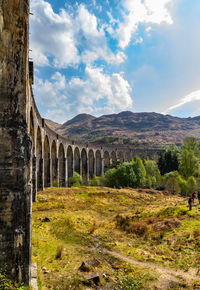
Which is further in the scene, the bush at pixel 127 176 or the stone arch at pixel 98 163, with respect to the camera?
the stone arch at pixel 98 163

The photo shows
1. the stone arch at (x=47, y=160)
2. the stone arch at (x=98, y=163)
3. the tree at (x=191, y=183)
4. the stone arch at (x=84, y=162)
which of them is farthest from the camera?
the stone arch at (x=98, y=163)

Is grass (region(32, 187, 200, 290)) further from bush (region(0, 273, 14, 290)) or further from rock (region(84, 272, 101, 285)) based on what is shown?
bush (region(0, 273, 14, 290))

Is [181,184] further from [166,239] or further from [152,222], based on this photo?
[166,239]

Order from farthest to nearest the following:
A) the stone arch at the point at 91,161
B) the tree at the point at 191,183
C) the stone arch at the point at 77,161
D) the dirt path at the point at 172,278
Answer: the stone arch at the point at 91,161
the stone arch at the point at 77,161
the tree at the point at 191,183
the dirt path at the point at 172,278

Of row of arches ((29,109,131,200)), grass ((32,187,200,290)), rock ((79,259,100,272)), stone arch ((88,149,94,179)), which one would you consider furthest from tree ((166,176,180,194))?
rock ((79,259,100,272))

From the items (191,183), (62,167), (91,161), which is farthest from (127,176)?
(91,161)

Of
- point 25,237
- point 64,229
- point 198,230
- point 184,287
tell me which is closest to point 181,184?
point 198,230

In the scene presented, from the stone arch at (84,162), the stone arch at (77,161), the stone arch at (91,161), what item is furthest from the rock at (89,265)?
the stone arch at (91,161)

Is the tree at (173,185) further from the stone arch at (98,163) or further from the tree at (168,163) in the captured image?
the stone arch at (98,163)

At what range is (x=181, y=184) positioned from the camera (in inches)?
1151

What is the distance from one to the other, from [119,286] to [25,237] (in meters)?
3.53

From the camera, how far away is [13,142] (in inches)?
168

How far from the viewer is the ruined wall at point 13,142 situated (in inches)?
163

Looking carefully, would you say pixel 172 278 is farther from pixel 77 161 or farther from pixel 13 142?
pixel 77 161
